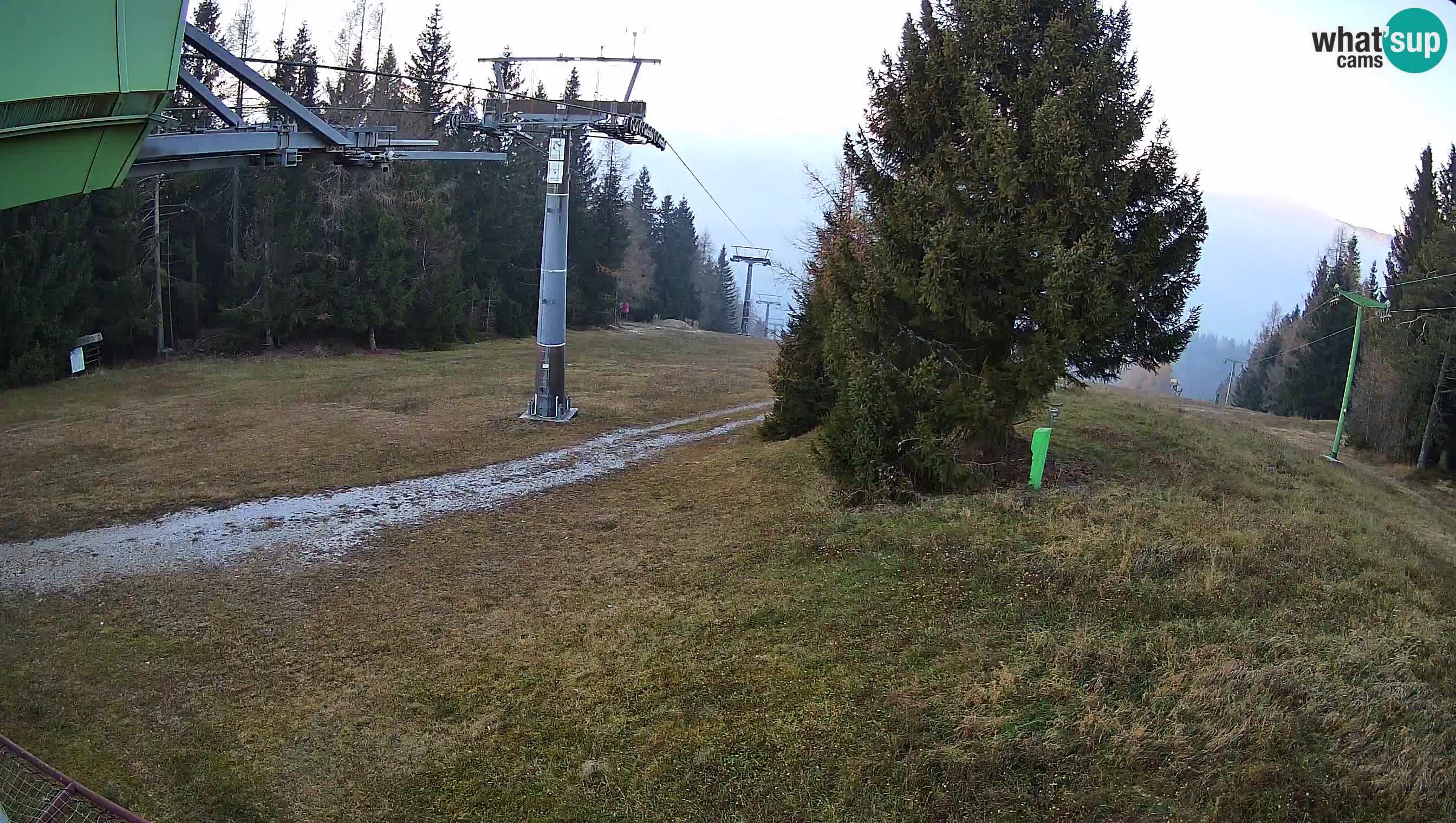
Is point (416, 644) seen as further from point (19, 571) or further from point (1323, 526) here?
point (1323, 526)

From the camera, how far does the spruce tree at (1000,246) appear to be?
1098cm

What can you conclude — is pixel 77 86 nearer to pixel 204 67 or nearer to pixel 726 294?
pixel 204 67

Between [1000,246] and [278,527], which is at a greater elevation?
[1000,246]

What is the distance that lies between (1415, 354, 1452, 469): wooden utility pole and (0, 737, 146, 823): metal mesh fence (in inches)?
1466

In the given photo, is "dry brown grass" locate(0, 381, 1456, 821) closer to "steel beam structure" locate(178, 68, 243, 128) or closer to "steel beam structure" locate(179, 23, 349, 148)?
"steel beam structure" locate(178, 68, 243, 128)

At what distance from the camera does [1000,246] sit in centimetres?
1120

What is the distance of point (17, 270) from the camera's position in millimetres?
23172

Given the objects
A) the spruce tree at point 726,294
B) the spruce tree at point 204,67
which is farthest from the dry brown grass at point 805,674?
the spruce tree at point 726,294

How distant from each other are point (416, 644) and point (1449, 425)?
120 ft

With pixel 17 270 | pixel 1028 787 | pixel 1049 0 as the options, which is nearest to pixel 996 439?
pixel 1049 0

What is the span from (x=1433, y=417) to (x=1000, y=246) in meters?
28.7

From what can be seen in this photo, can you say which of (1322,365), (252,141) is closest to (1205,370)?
(1322,365)

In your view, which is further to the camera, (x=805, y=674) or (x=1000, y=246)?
(x=1000, y=246)

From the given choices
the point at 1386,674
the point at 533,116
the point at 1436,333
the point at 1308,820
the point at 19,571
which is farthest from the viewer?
the point at 1436,333
